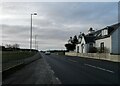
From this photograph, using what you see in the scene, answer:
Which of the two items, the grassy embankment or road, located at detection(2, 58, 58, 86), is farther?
the grassy embankment

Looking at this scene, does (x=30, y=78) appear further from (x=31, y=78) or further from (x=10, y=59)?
(x=10, y=59)

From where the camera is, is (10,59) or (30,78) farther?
(10,59)

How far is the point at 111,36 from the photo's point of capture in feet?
235

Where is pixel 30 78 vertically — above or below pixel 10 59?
below

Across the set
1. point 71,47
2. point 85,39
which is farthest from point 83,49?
point 71,47

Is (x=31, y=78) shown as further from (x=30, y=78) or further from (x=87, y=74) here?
(x=87, y=74)

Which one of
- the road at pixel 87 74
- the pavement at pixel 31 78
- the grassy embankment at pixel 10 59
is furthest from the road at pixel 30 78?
the grassy embankment at pixel 10 59

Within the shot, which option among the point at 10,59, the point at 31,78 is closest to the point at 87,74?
the point at 31,78

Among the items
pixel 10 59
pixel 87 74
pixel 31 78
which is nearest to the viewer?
pixel 31 78

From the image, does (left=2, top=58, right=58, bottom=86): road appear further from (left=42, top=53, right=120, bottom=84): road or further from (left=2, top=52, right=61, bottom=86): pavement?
(left=42, top=53, right=120, bottom=84): road

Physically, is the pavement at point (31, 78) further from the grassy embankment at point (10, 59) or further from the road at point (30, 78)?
the grassy embankment at point (10, 59)

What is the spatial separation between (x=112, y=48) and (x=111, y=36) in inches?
123

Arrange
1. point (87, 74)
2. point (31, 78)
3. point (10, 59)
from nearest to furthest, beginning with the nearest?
point (31, 78)
point (87, 74)
point (10, 59)

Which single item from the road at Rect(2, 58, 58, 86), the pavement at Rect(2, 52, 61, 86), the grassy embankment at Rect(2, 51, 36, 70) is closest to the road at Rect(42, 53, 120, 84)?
the pavement at Rect(2, 52, 61, 86)
